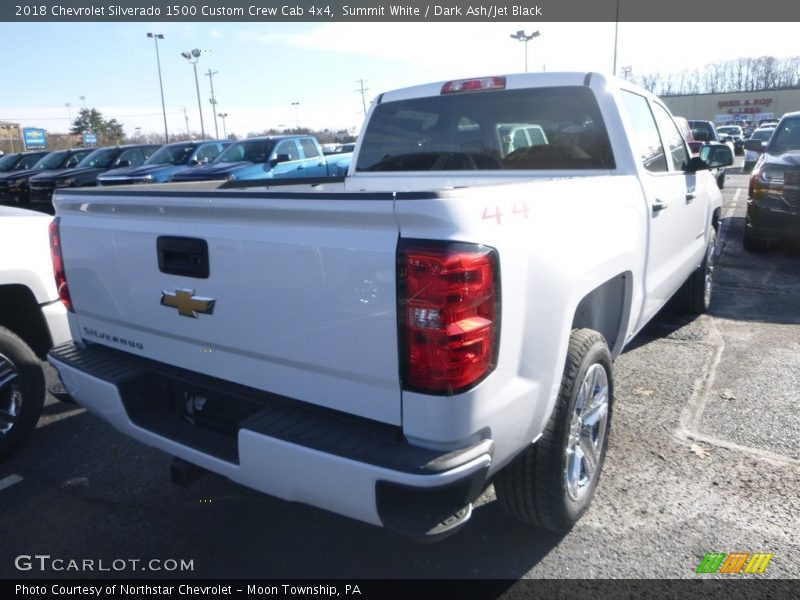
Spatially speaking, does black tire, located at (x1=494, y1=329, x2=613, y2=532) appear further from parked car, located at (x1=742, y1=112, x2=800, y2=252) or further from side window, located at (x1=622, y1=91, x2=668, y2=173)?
parked car, located at (x1=742, y1=112, x2=800, y2=252)

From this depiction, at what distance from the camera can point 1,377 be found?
11.7ft

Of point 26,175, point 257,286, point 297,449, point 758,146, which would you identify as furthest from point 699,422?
point 26,175

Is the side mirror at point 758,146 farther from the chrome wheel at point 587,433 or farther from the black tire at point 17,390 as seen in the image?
the black tire at point 17,390

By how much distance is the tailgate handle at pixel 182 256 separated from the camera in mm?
2387

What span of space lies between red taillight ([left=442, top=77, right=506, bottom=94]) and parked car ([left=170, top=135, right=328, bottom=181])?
10023mm

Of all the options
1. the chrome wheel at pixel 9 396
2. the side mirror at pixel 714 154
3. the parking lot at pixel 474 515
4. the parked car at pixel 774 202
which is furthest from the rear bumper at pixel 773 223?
the chrome wheel at pixel 9 396

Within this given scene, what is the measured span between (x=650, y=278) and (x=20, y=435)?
3.76m

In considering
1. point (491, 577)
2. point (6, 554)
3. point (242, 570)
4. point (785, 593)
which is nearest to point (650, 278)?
point (785, 593)

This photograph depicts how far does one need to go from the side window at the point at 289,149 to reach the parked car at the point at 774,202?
9491mm

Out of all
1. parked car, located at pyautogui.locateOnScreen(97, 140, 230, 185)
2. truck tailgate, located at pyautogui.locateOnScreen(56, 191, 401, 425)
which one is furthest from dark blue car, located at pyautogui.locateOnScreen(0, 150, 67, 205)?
truck tailgate, located at pyautogui.locateOnScreen(56, 191, 401, 425)

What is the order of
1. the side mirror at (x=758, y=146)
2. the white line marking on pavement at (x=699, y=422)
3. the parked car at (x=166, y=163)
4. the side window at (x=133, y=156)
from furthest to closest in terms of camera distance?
the side window at (x=133, y=156), the parked car at (x=166, y=163), the side mirror at (x=758, y=146), the white line marking on pavement at (x=699, y=422)

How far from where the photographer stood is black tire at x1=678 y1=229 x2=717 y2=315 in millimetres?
5793

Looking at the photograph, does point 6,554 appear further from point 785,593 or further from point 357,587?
point 785,593

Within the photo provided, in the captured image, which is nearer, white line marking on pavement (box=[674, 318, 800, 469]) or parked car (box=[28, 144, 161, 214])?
white line marking on pavement (box=[674, 318, 800, 469])
